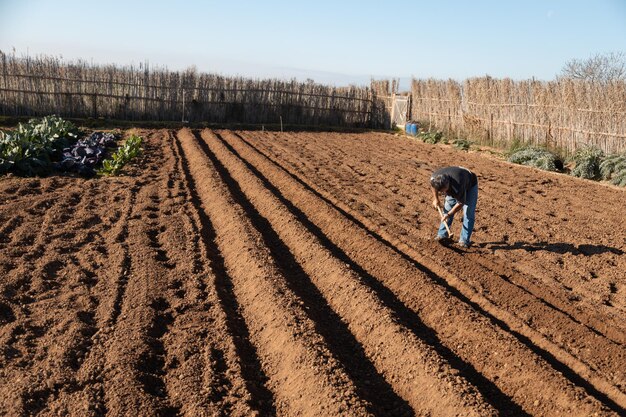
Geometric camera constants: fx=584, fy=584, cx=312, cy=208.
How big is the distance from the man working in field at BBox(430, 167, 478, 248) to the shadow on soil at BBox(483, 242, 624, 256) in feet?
1.88

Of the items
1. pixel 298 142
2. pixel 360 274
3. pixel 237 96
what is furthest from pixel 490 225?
pixel 237 96

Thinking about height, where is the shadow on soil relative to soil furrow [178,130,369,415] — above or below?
above

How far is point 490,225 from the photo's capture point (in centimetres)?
929

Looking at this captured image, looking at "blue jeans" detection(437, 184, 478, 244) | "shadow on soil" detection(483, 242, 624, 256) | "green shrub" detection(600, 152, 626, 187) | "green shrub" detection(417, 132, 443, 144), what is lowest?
"shadow on soil" detection(483, 242, 624, 256)

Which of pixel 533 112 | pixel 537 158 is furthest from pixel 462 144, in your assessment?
pixel 537 158

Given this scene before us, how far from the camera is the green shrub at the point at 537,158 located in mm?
15922

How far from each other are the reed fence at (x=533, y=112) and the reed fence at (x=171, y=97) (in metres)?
4.37

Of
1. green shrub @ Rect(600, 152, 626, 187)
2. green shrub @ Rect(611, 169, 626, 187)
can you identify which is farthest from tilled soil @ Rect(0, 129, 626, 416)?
green shrub @ Rect(600, 152, 626, 187)

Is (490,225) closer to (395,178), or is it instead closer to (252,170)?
(395,178)

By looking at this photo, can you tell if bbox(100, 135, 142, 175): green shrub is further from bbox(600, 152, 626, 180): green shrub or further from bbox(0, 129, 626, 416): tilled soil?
bbox(600, 152, 626, 180): green shrub

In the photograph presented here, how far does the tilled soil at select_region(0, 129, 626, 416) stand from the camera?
4180 mm

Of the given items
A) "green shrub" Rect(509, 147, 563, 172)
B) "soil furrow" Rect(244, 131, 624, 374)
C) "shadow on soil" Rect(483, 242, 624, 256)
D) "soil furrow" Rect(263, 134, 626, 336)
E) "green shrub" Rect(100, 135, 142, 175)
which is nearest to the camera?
"soil furrow" Rect(244, 131, 624, 374)

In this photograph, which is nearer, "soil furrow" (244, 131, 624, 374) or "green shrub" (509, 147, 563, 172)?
"soil furrow" (244, 131, 624, 374)

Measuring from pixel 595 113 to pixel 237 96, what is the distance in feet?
44.7
